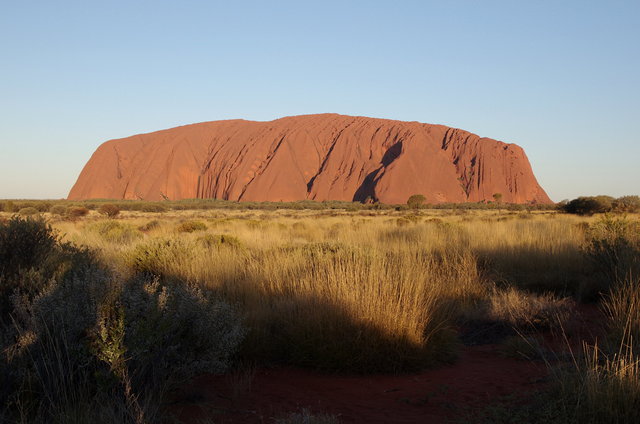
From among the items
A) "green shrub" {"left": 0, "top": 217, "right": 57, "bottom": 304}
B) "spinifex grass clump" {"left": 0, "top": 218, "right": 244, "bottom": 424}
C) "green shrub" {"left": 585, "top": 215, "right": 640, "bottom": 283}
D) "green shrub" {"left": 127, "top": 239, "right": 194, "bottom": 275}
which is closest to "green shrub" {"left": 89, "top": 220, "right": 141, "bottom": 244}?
"green shrub" {"left": 127, "top": 239, "right": 194, "bottom": 275}

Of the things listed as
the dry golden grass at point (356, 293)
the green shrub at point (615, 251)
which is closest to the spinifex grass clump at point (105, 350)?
the dry golden grass at point (356, 293)

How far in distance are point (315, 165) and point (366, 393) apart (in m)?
84.7

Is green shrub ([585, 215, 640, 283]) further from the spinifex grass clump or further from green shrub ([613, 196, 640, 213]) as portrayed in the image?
green shrub ([613, 196, 640, 213])

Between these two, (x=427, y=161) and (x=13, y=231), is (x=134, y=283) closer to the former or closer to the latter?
(x=13, y=231)

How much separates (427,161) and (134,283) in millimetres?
79097

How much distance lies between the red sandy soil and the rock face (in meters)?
71.1

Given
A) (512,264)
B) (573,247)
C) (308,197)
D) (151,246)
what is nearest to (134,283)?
(151,246)

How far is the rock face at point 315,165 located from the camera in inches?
3169

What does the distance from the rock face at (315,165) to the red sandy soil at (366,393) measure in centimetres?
7112

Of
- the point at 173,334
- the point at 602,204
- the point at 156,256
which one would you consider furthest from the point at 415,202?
the point at 173,334

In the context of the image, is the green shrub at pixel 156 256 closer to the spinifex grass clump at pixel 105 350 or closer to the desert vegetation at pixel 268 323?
the desert vegetation at pixel 268 323

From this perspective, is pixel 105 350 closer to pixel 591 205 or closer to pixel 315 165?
pixel 591 205

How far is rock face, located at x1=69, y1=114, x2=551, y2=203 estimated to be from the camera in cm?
8050

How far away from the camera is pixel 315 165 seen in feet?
288
